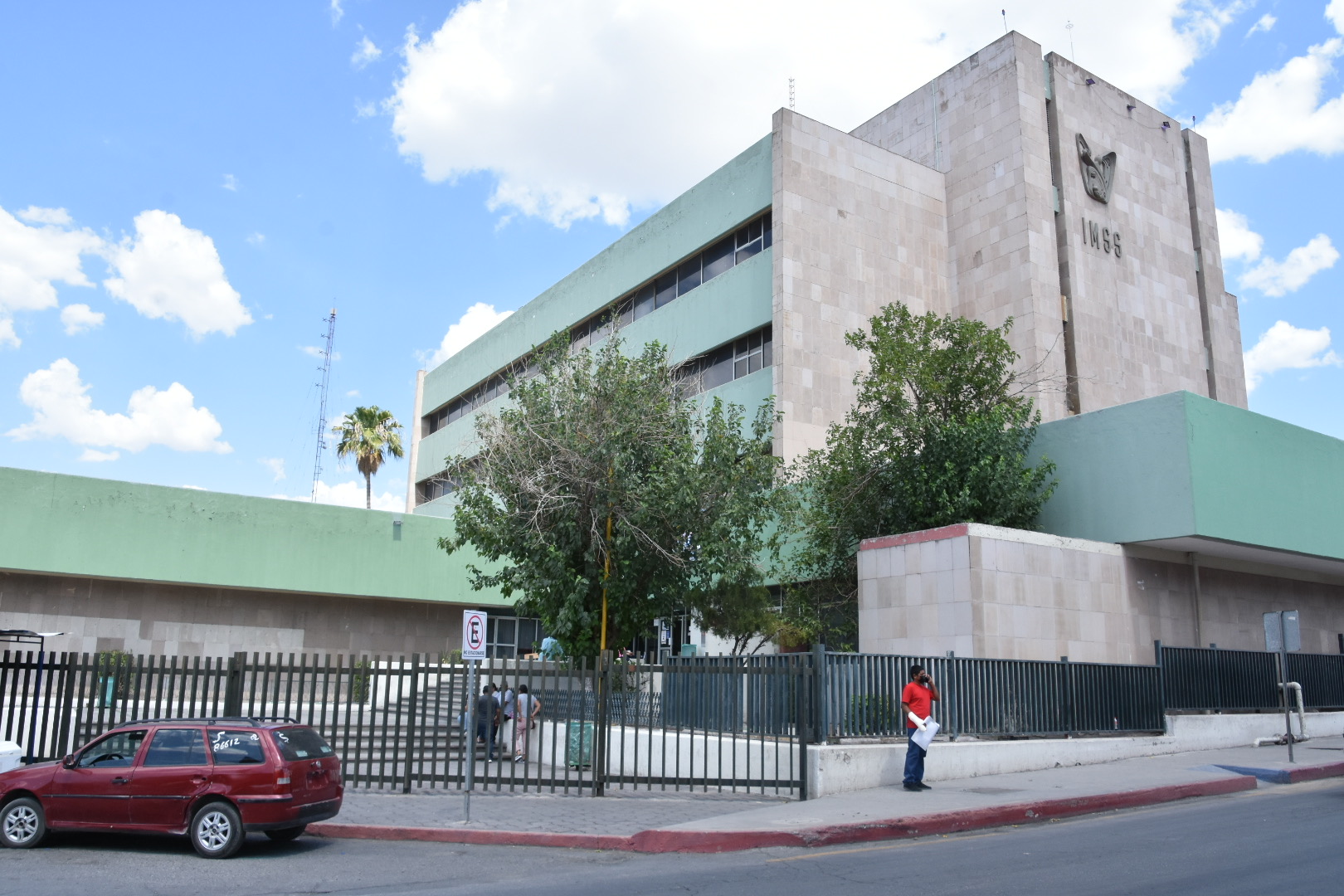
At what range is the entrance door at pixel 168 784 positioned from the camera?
10.6m

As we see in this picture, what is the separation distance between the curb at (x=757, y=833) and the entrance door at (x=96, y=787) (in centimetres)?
228

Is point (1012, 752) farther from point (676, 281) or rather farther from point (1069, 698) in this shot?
point (676, 281)

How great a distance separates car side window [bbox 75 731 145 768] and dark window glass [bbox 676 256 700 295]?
28766 millimetres

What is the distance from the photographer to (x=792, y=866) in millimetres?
9898

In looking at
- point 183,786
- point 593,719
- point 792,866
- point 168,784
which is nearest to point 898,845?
point 792,866

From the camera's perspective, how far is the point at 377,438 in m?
57.5

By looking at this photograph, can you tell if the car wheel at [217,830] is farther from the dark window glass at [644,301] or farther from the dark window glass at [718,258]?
the dark window glass at [644,301]

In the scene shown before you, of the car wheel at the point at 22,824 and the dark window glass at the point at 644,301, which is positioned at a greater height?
the dark window glass at the point at 644,301

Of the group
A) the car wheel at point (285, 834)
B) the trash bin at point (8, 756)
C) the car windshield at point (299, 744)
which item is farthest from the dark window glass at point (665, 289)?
the car wheel at point (285, 834)

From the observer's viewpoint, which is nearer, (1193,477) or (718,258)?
(1193,477)

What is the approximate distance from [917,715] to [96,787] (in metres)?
9.99

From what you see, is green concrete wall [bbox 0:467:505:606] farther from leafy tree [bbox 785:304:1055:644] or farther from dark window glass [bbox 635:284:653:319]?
leafy tree [bbox 785:304:1055:644]

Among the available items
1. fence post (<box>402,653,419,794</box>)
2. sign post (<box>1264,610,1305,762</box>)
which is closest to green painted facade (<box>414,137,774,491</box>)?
sign post (<box>1264,610,1305,762</box>)

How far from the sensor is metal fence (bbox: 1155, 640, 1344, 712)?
19.1 m
